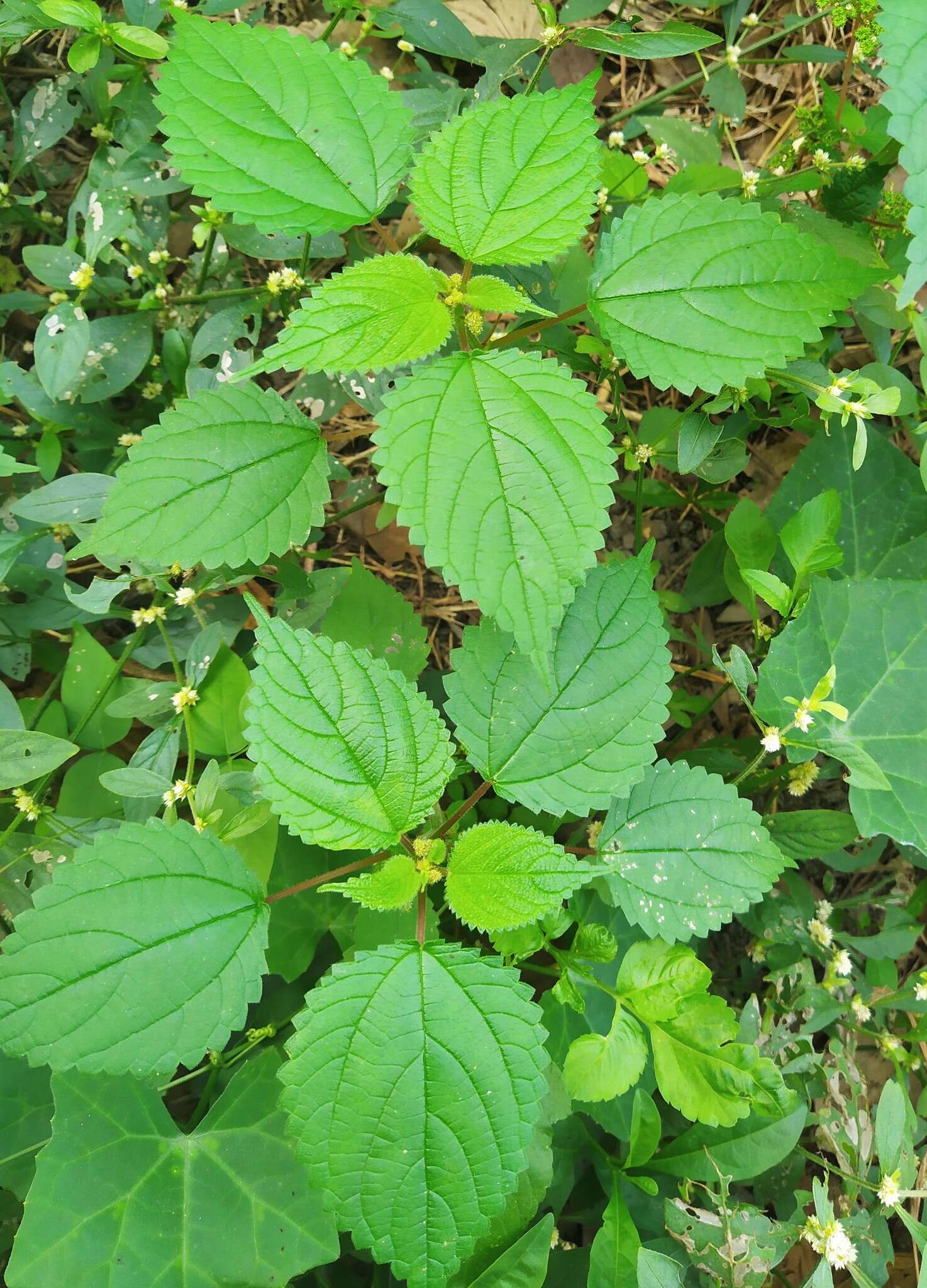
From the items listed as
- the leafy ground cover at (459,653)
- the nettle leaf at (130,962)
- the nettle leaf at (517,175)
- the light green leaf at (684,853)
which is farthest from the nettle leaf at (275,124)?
the light green leaf at (684,853)

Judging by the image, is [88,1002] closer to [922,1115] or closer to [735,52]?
[922,1115]

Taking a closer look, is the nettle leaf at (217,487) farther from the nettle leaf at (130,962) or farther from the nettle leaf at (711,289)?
the nettle leaf at (711,289)

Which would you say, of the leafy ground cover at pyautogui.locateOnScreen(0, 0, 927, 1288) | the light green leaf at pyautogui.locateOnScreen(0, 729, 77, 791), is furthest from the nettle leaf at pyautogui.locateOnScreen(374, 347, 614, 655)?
the light green leaf at pyautogui.locateOnScreen(0, 729, 77, 791)

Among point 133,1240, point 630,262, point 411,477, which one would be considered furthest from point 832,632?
point 133,1240

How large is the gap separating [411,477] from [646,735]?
59cm

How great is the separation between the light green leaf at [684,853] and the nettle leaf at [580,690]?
18 centimetres

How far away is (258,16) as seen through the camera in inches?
76.6

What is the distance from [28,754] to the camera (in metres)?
1.65

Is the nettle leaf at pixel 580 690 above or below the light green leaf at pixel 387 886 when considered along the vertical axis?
above

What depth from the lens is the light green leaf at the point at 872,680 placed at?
1.68 metres

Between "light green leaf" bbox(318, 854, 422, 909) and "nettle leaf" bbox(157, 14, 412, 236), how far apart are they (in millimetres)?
1006

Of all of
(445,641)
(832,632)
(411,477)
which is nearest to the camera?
(411,477)

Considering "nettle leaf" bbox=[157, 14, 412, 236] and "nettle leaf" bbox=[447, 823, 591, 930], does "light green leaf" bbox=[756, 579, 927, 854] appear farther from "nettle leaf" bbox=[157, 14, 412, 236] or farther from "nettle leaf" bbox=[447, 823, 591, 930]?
"nettle leaf" bbox=[157, 14, 412, 236]

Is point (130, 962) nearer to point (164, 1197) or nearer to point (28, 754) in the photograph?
point (28, 754)
